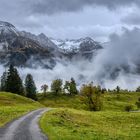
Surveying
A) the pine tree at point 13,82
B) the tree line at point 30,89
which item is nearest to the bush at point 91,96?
the tree line at point 30,89

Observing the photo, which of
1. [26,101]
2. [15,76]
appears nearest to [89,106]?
[26,101]

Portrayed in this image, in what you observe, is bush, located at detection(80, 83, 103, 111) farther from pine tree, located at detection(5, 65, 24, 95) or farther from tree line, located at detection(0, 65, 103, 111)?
pine tree, located at detection(5, 65, 24, 95)

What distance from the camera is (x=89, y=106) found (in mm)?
139375

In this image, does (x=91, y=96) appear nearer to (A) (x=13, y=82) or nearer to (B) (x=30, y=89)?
(A) (x=13, y=82)

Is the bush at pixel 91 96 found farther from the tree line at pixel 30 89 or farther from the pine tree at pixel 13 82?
the pine tree at pixel 13 82

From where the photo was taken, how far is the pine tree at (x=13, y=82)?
17212 centimetres

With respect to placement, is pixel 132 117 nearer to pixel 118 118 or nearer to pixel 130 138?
Result: pixel 118 118

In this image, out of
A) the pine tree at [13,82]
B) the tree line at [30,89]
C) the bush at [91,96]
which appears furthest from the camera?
the pine tree at [13,82]

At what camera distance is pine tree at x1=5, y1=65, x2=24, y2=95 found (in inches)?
6777

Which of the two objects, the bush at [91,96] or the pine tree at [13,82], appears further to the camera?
the pine tree at [13,82]

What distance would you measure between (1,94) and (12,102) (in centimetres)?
1292

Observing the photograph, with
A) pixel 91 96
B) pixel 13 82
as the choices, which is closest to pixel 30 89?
pixel 13 82

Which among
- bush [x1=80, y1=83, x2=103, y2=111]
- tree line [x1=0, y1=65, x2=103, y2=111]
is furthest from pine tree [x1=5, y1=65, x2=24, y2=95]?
bush [x1=80, y1=83, x2=103, y2=111]

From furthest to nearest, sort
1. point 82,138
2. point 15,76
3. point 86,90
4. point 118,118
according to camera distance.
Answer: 1. point 15,76
2. point 86,90
3. point 118,118
4. point 82,138
